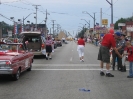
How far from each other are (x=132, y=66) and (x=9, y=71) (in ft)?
16.1

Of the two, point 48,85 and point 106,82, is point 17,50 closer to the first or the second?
point 48,85

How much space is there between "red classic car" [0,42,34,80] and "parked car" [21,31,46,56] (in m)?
8.13

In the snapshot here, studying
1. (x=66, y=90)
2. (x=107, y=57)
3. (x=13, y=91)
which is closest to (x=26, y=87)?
(x=13, y=91)

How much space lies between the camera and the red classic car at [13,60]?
9.55m

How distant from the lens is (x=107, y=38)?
36.8ft

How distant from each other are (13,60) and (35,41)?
38.3 feet

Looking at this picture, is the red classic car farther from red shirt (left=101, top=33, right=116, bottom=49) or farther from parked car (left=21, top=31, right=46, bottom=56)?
parked car (left=21, top=31, right=46, bottom=56)

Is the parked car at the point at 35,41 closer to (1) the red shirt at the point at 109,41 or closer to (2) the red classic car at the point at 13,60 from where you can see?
(2) the red classic car at the point at 13,60

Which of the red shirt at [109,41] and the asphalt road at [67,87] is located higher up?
the red shirt at [109,41]

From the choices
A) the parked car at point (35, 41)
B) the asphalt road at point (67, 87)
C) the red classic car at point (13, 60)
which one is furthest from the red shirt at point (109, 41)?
the parked car at point (35, 41)

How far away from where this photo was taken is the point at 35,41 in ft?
70.1

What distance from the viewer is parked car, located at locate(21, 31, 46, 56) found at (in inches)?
807

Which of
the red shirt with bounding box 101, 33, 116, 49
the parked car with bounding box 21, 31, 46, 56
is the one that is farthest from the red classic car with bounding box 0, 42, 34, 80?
the parked car with bounding box 21, 31, 46, 56

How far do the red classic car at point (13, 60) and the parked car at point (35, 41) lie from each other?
26.7 ft
